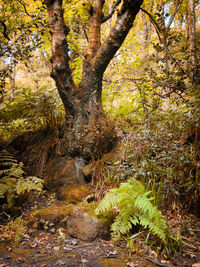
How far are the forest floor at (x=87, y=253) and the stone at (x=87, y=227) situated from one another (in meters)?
0.07

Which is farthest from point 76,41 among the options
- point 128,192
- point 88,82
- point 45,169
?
point 128,192

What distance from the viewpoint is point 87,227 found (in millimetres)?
2322

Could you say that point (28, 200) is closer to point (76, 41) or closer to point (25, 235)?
point (25, 235)

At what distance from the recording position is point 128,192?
2193 mm

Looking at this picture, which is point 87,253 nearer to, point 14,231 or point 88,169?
point 14,231

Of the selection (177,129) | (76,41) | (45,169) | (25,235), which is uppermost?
(76,41)

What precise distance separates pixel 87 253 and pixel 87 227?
369 millimetres

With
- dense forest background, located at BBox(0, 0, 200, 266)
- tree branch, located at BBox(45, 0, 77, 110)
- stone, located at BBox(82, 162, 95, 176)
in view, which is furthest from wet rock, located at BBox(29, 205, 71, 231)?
tree branch, located at BBox(45, 0, 77, 110)

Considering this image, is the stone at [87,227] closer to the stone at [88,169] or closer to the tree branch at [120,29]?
the stone at [88,169]

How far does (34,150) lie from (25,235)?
2539 millimetres

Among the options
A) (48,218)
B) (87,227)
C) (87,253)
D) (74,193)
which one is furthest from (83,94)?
(87,253)

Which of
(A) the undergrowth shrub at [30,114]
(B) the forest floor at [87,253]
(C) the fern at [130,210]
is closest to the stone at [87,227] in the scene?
(B) the forest floor at [87,253]

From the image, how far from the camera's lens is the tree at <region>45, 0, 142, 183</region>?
4020 mm

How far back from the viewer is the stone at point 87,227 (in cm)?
227
